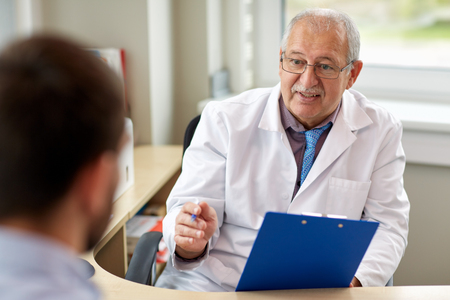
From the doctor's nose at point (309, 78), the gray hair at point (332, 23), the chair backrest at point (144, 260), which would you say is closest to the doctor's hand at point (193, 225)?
the chair backrest at point (144, 260)

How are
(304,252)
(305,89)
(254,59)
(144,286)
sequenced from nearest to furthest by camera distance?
(304,252) < (144,286) < (305,89) < (254,59)

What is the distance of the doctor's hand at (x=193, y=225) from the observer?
1134mm

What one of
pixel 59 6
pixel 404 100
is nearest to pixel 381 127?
pixel 404 100

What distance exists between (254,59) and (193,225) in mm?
1599

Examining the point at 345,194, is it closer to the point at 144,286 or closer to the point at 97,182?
the point at 144,286

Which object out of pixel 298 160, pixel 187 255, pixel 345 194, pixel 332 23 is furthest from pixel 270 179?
pixel 332 23

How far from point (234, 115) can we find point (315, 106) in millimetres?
259

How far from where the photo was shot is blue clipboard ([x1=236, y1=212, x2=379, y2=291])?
0.85m

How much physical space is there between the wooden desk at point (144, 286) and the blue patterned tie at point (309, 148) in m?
0.47

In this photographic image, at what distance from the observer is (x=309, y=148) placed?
1.43 m

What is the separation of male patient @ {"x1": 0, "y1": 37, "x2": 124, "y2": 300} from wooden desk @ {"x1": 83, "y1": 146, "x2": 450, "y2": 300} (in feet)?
1.44

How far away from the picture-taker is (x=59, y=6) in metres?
2.08

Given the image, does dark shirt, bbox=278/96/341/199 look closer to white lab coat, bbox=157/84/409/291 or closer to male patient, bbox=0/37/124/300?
white lab coat, bbox=157/84/409/291

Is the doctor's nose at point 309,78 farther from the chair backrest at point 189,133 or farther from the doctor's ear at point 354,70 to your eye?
the chair backrest at point 189,133
